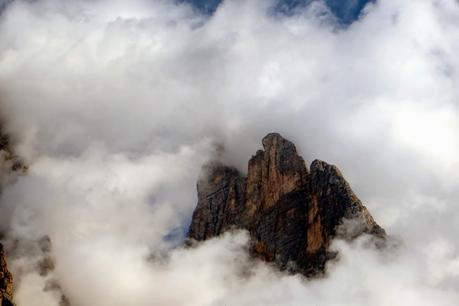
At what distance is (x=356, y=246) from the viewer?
19888cm

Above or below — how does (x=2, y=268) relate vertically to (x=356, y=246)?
below

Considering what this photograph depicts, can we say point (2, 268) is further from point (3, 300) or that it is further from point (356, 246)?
point (356, 246)

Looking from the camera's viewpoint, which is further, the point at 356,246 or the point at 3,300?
the point at 356,246

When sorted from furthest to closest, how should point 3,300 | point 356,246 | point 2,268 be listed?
point 356,246 < point 2,268 < point 3,300

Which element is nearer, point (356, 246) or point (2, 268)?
point (2, 268)

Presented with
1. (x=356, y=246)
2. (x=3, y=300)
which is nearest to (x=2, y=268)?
(x=3, y=300)

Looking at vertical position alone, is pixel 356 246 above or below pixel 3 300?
above

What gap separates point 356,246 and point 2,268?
100862 millimetres

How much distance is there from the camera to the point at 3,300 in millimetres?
112875

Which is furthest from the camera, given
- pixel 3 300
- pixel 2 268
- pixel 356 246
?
pixel 356 246

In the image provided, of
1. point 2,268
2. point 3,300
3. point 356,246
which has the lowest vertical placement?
point 3,300

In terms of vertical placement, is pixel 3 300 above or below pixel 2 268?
below

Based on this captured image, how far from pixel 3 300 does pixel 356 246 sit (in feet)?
362
